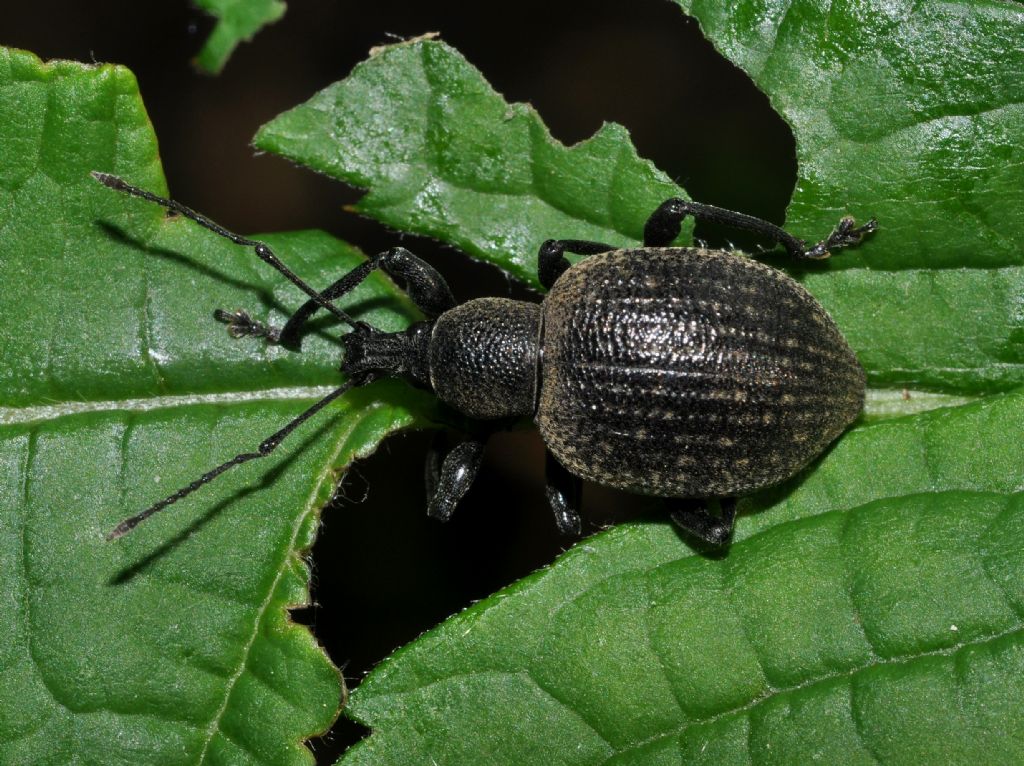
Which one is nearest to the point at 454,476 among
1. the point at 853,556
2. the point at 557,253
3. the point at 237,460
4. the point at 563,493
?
the point at 563,493

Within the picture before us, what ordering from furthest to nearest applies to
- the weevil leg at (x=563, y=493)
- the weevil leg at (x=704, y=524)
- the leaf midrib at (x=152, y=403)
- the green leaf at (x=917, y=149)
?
the weevil leg at (x=563, y=493) → the leaf midrib at (x=152, y=403) → the weevil leg at (x=704, y=524) → the green leaf at (x=917, y=149)

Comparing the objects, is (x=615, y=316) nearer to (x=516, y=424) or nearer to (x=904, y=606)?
(x=516, y=424)

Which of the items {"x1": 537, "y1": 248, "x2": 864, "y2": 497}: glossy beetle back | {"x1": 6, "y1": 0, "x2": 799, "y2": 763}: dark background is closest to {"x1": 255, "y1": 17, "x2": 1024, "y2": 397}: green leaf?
{"x1": 537, "y1": 248, "x2": 864, "y2": 497}: glossy beetle back

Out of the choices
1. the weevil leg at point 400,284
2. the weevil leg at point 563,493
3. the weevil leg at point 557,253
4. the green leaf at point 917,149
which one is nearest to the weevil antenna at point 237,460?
the weevil leg at point 400,284

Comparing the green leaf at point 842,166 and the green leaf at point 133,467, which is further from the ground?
the green leaf at point 842,166

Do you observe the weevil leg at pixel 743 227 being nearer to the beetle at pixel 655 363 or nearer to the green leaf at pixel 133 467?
the beetle at pixel 655 363

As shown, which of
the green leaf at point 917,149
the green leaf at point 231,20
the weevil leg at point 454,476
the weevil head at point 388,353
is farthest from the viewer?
the green leaf at point 231,20
